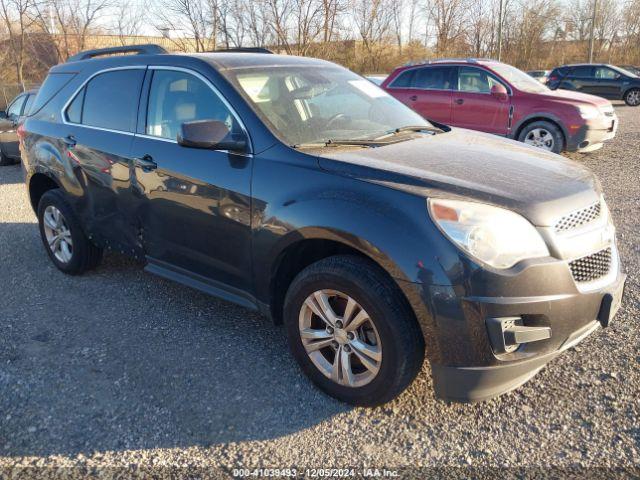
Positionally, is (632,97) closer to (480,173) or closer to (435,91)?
(435,91)

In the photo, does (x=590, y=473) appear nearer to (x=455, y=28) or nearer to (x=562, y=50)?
(x=455, y=28)

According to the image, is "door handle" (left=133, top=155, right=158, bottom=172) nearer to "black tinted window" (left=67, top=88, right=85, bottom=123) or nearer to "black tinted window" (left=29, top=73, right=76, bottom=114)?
"black tinted window" (left=67, top=88, right=85, bottom=123)

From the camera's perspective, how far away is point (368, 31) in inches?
1473

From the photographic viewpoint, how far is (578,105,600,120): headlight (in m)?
9.09

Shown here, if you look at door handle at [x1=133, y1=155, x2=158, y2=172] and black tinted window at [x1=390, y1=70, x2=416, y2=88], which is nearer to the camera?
door handle at [x1=133, y1=155, x2=158, y2=172]

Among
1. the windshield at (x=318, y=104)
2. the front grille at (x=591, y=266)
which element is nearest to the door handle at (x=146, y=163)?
the windshield at (x=318, y=104)

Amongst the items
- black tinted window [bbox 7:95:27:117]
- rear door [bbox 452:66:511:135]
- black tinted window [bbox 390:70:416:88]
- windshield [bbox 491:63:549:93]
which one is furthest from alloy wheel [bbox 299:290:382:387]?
black tinted window [bbox 7:95:27:117]

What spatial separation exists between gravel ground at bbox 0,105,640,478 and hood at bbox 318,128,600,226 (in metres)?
1.03

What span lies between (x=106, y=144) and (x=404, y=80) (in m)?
7.92

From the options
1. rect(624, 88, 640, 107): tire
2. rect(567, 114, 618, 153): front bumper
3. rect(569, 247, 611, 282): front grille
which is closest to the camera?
rect(569, 247, 611, 282): front grille

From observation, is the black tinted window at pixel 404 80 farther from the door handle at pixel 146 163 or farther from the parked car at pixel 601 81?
the parked car at pixel 601 81

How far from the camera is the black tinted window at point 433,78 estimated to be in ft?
33.2

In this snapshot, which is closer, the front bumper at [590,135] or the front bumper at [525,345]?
the front bumper at [525,345]

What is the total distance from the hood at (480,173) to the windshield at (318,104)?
1.04 feet
